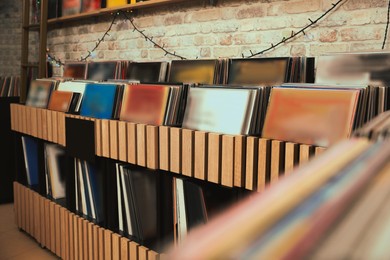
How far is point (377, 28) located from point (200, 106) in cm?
97

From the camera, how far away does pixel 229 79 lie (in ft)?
6.84

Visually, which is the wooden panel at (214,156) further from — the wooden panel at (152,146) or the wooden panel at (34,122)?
the wooden panel at (34,122)

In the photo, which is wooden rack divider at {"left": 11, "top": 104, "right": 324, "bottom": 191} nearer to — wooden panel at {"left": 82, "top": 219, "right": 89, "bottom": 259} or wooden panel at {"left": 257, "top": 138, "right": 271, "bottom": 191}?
wooden panel at {"left": 257, "top": 138, "right": 271, "bottom": 191}

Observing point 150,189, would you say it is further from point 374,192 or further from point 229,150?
point 374,192

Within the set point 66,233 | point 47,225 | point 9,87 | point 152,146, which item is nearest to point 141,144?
point 152,146

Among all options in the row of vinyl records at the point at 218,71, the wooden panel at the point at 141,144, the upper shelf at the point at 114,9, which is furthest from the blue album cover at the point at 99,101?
the upper shelf at the point at 114,9

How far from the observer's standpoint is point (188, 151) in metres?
1.42

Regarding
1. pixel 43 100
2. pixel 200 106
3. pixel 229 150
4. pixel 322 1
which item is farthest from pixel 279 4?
pixel 43 100

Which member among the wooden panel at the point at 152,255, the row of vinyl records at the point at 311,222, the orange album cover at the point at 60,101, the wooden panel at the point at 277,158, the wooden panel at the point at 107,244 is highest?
the row of vinyl records at the point at 311,222

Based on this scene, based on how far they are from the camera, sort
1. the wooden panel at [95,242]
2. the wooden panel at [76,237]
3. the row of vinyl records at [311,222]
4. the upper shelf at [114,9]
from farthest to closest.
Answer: the upper shelf at [114,9]
the wooden panel at [76,237]
the wooden panel at [95,242]
the row of vinyl records at [311,222]

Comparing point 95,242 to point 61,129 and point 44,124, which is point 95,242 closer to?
point 61,129

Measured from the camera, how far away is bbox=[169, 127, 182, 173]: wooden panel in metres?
1.45

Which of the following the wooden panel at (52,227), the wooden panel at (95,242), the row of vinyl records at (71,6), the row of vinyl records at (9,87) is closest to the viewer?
the wooden panel at (95,242)

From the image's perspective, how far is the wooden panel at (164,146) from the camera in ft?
4.93
